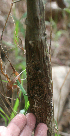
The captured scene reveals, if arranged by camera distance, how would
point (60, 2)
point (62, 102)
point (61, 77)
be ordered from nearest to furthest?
point (60, 2) < point (62, 102) < point (61, 77)

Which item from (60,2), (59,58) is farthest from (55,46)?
(60,2)

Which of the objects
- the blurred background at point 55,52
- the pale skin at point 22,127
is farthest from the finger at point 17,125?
the blurred background at point 55,52

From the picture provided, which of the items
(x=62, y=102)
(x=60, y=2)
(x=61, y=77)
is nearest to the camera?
(x=60, y=2)

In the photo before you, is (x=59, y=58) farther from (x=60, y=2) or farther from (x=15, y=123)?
(x=15, y=123)

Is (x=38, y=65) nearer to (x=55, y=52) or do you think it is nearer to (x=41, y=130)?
(x=41, y=130)

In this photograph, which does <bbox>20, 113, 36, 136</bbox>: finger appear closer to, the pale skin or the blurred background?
the pale skin

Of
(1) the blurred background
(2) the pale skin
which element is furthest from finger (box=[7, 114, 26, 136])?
(1) the blurred background

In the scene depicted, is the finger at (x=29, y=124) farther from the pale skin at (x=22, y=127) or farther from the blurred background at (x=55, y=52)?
the blurred background at (x=55, y=52)
